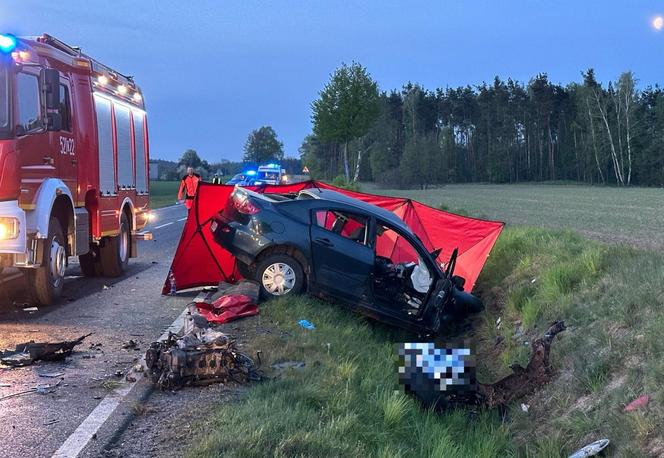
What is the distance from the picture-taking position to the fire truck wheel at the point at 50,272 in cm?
848

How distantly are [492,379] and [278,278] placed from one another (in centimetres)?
280

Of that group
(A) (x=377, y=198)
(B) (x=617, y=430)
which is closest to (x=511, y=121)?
(A) (x=377, y=198)

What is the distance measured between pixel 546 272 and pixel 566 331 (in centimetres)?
219

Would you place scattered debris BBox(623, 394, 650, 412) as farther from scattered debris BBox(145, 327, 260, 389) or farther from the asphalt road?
the asphalt road

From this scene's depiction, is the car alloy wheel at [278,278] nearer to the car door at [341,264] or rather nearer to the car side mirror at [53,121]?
the car door at [341,264]

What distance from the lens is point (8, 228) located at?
7.67m

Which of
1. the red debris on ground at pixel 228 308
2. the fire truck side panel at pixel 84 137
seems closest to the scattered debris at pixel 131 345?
Answer: the red debris on ground at pixel 228 308

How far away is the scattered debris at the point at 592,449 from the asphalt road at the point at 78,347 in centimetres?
319

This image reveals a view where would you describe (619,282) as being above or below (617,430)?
above

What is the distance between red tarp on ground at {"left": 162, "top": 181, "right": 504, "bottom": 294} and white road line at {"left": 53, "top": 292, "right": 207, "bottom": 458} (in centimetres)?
450

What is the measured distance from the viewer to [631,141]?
8562 centimetres

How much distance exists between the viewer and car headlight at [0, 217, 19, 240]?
7633 mm

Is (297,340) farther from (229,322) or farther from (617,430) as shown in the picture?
(617,430)

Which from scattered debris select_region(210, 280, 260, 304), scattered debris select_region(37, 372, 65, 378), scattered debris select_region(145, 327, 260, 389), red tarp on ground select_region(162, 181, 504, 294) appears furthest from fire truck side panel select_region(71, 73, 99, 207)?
scattered debris select_region(145, 327, 260, 389)
